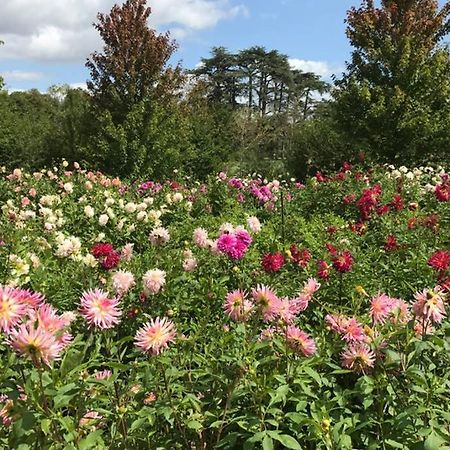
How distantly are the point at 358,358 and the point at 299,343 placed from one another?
20 cm

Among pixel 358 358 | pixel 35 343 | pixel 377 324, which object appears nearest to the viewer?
pixel 35 343

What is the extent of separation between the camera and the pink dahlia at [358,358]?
78.5 inches

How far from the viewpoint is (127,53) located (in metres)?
16.6

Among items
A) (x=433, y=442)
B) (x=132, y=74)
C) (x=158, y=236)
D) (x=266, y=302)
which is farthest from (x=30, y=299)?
(x=132, y=74)

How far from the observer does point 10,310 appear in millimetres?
1572

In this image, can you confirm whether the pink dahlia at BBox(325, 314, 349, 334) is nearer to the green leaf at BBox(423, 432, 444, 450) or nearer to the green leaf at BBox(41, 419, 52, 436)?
the green leaf at BBox(423, 432, 444, 450)

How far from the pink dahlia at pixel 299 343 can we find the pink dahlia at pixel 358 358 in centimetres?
11

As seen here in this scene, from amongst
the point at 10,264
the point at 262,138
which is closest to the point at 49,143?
the point at 262,138

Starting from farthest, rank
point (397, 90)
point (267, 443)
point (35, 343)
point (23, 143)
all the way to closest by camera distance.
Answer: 1. point (23, 143)
2. point (397, 90)
3. point (267, 443)
4. point (35, 343)

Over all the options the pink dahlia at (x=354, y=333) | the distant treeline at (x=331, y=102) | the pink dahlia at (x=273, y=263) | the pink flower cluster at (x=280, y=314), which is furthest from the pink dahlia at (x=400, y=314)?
the distant treeline at (x=331, y=102)

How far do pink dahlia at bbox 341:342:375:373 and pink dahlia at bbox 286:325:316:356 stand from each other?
0.37 ft

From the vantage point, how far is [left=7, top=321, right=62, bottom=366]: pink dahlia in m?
1.49

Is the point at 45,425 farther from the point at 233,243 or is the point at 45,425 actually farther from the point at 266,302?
the point at 233,243

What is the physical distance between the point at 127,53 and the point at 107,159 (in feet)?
10.7
